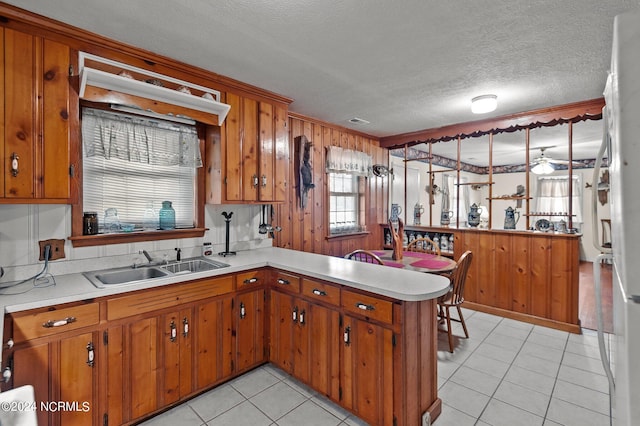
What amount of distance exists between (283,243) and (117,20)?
8.43 ft

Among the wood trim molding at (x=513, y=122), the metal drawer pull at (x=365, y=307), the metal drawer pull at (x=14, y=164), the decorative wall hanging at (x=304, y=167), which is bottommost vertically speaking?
the metal drawer pull at (x=365, y=307)

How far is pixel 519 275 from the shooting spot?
3840 mm

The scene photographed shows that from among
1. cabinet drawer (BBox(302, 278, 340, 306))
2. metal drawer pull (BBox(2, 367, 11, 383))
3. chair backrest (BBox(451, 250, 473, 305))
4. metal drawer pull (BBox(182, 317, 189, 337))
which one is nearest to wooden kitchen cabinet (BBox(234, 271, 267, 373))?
metal drawer pull (BBox(182, 317, 189, 337))

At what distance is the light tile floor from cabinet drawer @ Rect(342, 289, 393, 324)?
73cm

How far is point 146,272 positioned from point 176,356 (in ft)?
2.31

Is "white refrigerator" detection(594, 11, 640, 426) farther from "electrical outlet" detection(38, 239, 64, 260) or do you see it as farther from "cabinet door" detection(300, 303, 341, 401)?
"electrical outlet" detection(38, 239, 64, 260)

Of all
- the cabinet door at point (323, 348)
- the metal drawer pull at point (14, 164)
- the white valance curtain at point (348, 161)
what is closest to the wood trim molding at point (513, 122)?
the white valance curtain at point (348, 161)

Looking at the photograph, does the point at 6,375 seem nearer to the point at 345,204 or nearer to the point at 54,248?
the point at 54,248

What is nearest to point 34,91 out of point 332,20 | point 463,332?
point 332,20

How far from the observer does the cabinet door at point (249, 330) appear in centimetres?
251

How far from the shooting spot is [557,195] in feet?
26.2

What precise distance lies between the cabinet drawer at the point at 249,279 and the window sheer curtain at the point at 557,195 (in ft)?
26.9

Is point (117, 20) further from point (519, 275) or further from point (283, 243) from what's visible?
point (519, 275)

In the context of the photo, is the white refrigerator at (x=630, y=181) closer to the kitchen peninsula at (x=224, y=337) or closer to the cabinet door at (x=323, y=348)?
the kitchen peninsula at (x=224, y=337)
